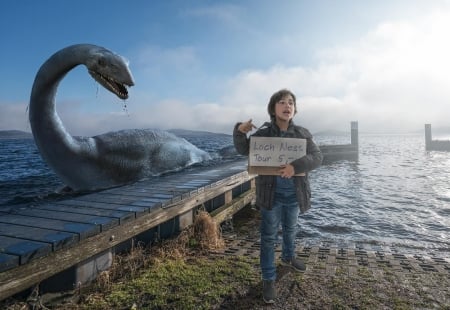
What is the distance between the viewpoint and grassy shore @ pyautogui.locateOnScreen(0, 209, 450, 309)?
3643 mm

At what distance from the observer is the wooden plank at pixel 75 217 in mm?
4223

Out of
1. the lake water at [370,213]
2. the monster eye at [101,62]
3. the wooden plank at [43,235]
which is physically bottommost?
the lake water at [370,213]

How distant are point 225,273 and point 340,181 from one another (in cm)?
1601

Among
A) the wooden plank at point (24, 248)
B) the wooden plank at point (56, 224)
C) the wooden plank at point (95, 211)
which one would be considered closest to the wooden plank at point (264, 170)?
the wooden plank at point (95, 211)

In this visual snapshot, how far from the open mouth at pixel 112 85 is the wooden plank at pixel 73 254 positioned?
346 cm

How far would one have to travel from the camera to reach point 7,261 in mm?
2996

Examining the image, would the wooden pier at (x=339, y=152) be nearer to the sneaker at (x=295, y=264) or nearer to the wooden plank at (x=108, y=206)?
the sneaker at (x=295, y=264)

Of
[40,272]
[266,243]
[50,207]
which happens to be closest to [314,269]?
[266,243]

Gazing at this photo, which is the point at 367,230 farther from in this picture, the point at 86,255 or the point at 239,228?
the point at 86,255

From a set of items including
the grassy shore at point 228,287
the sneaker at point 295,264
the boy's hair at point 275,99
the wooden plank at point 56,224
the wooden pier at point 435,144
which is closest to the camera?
the grassy shore at point 228,287

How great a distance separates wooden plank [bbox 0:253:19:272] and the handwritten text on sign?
2.53m

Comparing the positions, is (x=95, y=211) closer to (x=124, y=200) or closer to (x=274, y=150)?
(x=124, y=200)

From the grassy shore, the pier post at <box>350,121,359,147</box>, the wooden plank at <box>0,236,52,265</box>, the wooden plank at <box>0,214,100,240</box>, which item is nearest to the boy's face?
the grassy shore

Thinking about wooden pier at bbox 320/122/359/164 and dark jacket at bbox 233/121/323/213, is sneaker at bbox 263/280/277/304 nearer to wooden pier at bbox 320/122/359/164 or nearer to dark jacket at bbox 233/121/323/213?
dark jacket at bbox 233/121/323/213
